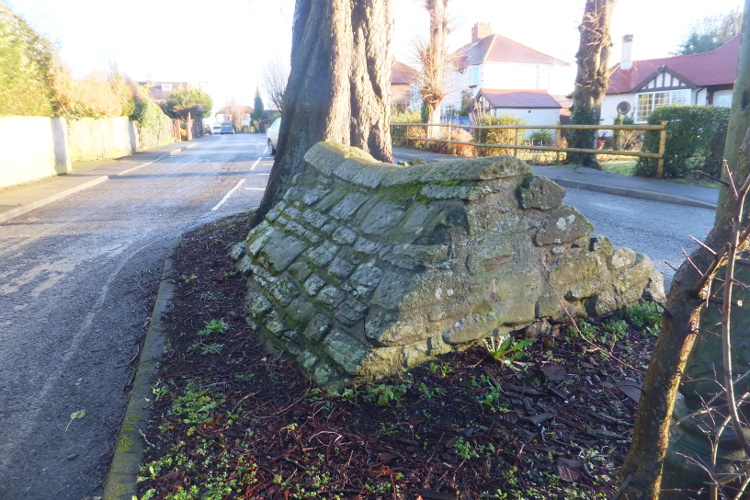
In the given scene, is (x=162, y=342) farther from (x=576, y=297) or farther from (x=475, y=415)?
(x=576, y=297)

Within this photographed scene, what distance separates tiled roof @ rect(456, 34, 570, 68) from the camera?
5187 centimetres

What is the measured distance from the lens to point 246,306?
499 cm

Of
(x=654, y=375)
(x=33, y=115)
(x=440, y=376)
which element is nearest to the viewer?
(x=654, y=375)

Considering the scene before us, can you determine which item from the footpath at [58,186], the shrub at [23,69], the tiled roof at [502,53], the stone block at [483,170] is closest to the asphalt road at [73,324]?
the footpath at [58,186]

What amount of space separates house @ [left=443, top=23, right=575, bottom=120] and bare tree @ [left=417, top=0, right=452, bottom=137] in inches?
939

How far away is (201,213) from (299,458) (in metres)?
8.80

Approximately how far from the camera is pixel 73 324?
5.45 meters

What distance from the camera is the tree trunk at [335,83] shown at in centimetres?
695

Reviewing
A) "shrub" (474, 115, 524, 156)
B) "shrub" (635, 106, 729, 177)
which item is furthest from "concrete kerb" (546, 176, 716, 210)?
"shrub" (474, 115, 524, 156)

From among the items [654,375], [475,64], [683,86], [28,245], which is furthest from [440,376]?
[475,64]

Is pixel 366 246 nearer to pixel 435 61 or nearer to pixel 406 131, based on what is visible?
pixel 406 131

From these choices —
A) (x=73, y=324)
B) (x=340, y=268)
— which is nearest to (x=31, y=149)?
(x=73, y=324)

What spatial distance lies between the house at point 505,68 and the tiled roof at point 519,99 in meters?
0.99

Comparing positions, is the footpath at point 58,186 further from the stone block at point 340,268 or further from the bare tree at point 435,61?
the bare tree at point 435,61
